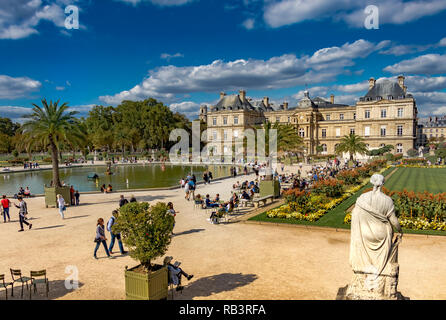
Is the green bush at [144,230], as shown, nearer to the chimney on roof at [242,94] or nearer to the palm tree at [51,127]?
the palm tree at [51,127]

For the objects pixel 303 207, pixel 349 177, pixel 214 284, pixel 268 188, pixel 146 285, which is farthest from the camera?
pixel 349 177

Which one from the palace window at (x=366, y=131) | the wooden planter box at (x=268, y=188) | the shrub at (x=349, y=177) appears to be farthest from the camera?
the palace window at (x=366, y=131)

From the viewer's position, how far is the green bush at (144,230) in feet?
22.3

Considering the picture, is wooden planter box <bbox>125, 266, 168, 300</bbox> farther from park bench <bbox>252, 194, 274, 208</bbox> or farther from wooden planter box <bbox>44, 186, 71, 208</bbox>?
wooden planter box <bbox>44, 186, 71, 208</bbox>

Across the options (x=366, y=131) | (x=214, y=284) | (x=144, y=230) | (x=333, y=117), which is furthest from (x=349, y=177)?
(x=333, y=117)

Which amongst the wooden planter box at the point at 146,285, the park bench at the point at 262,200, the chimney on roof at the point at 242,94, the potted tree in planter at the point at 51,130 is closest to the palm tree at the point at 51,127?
the potted tree in planter at the point at 51,130

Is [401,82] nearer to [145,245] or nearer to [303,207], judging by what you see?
[303,207]

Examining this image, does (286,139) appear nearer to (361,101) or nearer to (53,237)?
(53,237)

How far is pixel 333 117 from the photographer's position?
73.5 meters

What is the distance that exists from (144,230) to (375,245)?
14.5 feet

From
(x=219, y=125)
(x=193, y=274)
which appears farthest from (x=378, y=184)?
(x=219, y=125)

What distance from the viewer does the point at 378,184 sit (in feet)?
16.6

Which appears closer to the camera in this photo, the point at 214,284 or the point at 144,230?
the point at 144,230

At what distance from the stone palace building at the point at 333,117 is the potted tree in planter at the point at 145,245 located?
212 feet
